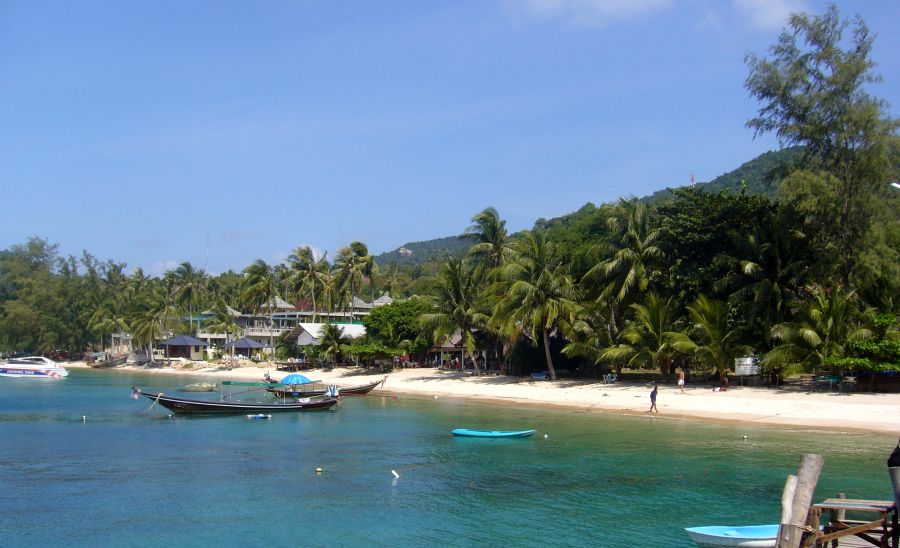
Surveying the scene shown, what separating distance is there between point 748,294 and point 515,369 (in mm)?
17842

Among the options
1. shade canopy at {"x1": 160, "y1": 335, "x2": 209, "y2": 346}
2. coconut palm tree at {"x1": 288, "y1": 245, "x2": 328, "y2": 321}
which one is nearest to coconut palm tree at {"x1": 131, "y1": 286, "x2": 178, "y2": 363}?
shade canopy at {"x1": 160, "y1": 335, "x2": 209, "y2": 346}

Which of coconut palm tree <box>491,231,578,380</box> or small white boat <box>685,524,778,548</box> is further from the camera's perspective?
coconut palm tree <box>491,231,578,380</box>

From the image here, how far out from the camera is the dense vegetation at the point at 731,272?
3212 cm

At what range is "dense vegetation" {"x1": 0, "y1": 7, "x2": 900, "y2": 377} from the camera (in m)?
32.1

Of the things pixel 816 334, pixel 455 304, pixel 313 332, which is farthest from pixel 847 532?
pixel 313 332

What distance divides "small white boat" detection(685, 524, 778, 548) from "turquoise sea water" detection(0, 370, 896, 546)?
149cm

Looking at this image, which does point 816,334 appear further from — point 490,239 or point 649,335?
point 490,239

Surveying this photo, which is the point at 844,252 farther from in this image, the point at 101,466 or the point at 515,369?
the point at 101,466

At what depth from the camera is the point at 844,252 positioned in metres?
33.2

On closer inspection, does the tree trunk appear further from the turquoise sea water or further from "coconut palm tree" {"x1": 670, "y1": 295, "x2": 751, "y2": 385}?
the turquoise sea water

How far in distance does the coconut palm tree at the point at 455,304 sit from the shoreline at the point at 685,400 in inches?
140

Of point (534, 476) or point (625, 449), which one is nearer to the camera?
point (534, 476)

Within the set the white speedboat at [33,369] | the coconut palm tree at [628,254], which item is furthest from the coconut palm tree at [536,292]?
the white speedboat at [33,369]

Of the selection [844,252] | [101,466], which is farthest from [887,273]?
[101,466]
